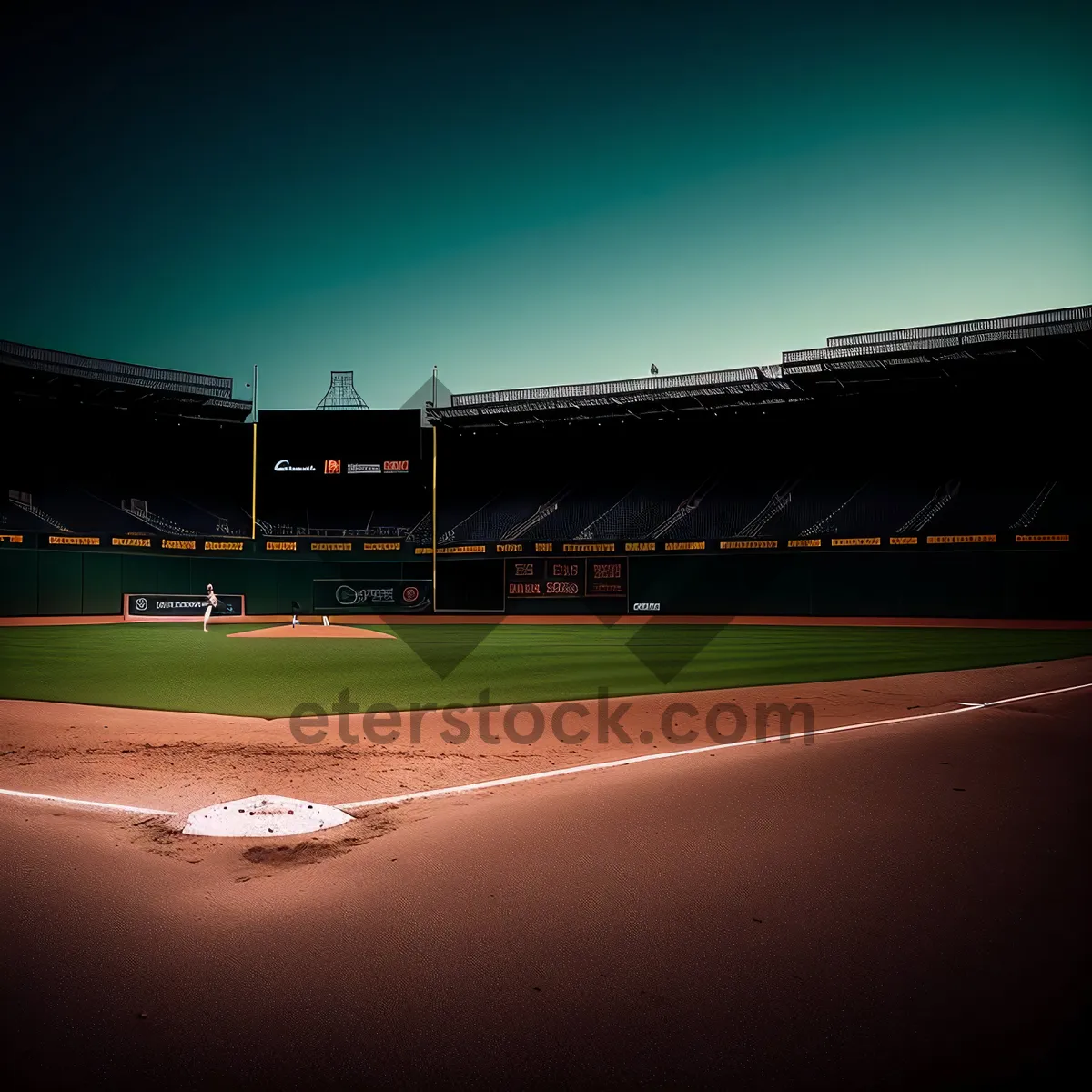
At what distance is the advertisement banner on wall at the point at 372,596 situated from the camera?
34750mm

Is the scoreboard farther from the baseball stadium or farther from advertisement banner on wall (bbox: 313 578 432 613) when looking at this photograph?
advertisement banner on wall (bbox: 313 578 432 613)

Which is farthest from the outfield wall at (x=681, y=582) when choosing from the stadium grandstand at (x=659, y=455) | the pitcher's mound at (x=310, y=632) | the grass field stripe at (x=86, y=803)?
the grass field stripe at (x=86, y=803)

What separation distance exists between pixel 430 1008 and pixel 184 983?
956mm

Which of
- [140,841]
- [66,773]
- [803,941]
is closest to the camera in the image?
[803,941]

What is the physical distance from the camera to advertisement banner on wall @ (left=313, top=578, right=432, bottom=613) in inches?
1368

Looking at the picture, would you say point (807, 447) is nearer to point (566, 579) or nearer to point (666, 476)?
point (666, 476)

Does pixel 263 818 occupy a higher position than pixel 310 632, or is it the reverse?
pixel 310 632

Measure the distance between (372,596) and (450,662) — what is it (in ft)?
69.0

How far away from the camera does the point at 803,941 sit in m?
3.04

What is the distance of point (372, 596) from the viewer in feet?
115

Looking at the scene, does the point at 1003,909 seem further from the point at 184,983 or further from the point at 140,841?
the point at 140,841

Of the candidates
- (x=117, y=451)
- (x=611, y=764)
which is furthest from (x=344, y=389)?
(x=611, y=764)

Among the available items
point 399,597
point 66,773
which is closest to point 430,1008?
point 66,773

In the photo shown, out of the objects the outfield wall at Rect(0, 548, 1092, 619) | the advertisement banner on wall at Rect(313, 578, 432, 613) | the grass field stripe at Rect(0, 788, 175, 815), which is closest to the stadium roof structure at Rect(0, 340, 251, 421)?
the outfield wall at Rect(0, 548, 1092, 619)
